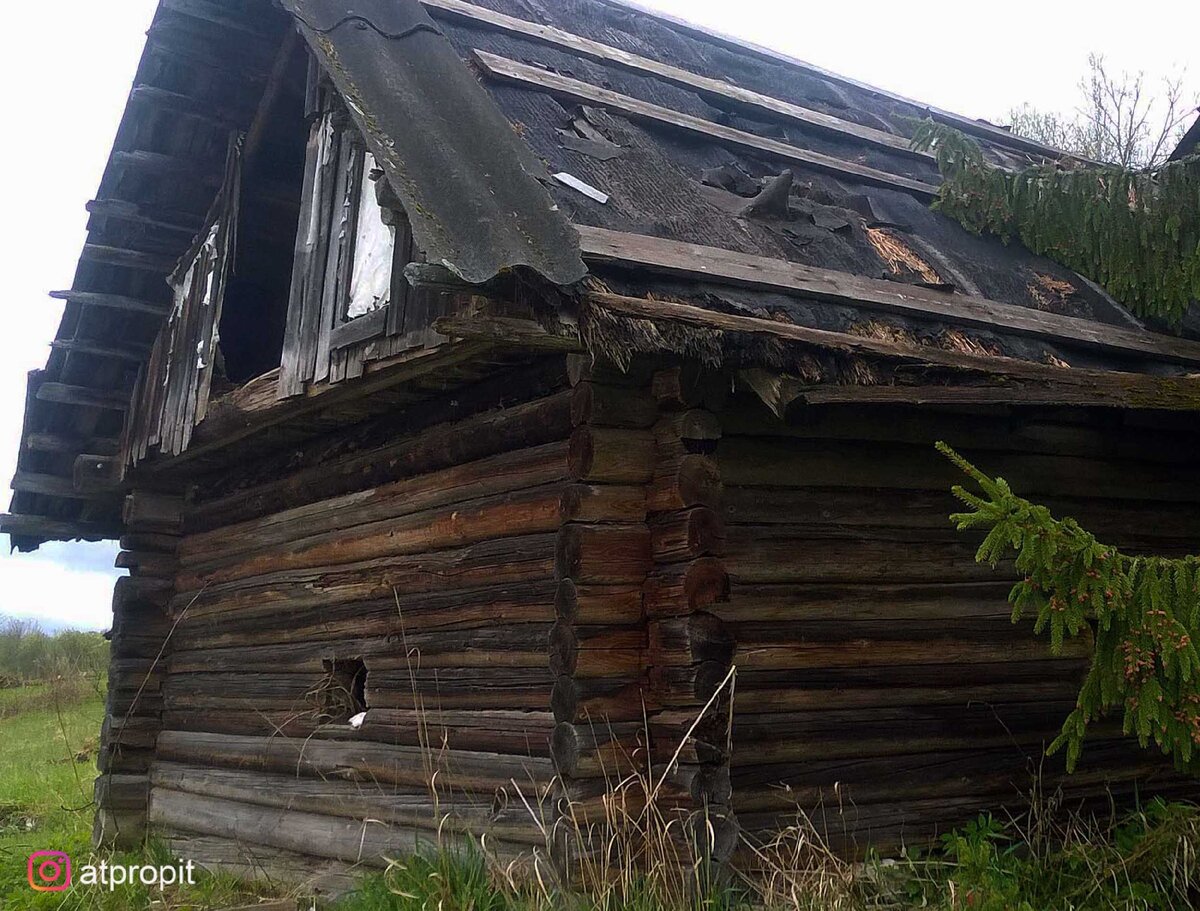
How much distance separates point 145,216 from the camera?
752cm

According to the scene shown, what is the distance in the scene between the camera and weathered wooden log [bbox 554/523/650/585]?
4.61 metres

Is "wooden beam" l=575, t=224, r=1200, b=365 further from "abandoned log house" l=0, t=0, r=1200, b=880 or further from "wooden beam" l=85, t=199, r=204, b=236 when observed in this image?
"wooden beam" l=85, t=199, r=204, b=236

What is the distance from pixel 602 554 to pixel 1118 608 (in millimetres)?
2012

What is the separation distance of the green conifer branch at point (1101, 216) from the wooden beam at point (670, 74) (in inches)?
26.9

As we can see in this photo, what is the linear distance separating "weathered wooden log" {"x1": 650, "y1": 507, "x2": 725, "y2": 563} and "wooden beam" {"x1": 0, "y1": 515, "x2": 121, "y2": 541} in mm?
6869

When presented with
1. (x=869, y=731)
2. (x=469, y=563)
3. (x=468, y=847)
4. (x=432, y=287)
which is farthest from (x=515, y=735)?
(x=432, y=287)

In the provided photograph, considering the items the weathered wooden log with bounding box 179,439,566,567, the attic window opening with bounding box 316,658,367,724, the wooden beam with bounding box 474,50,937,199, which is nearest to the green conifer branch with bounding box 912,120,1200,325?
the wooden beam with bounding box 474,50,937,199

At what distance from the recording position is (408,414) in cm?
608

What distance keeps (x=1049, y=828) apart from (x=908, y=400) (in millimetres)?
2257

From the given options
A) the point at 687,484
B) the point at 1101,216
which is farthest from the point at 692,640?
the point at 1101,216

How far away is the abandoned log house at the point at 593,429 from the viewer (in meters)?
4.53

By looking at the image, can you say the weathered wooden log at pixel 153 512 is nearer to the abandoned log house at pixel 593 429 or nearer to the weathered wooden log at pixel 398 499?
the weathered wooden log at pixel 398 499

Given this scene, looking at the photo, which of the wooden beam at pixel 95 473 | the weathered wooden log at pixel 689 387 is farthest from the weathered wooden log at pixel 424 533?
the wooden beam at pixel 95 473

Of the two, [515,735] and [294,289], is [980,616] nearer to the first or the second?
[515,735]
